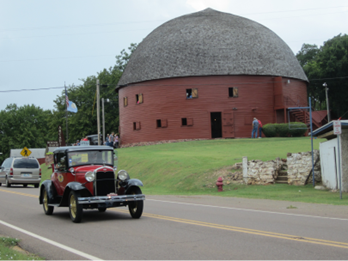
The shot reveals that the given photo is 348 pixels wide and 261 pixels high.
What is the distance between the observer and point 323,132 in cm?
2216

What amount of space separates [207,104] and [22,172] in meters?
21.6

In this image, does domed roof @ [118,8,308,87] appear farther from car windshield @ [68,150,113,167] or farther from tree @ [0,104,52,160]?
tree @ [0,104,52,160]

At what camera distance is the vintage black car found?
461 inches

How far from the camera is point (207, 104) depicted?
4619cm

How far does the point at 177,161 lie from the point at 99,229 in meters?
18.8

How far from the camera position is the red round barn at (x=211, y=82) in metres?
46.0

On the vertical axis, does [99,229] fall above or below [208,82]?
Answer: below

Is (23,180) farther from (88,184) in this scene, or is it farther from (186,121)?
(186,121)

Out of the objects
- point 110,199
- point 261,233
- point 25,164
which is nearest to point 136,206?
point 110,199

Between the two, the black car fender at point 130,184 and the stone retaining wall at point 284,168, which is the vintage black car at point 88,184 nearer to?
the black car fender at point 130,184

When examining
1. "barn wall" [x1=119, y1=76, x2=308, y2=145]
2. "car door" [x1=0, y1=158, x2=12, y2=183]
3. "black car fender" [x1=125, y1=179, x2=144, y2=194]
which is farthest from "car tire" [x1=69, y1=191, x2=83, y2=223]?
"barn wall" [x1=119, y1=76, x2=308, y2=145]

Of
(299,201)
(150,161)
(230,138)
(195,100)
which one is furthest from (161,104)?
(299,201)

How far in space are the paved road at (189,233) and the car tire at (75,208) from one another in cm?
23

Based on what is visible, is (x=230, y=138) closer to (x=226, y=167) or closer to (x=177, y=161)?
(x=177, y=161)
